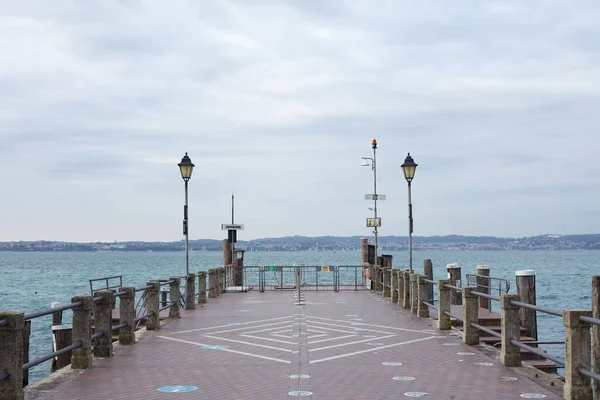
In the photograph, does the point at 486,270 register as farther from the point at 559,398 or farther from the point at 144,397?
the point at 144,397

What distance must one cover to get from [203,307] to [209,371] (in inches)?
508

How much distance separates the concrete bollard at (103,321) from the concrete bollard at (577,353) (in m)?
7.83

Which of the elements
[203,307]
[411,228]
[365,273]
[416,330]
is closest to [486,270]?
[411,228]

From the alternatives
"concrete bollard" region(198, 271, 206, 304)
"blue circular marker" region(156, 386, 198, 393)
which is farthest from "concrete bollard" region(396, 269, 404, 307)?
"blue circular marker" region(156, 386, 198, 393)

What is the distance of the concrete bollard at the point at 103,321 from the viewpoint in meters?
12.6

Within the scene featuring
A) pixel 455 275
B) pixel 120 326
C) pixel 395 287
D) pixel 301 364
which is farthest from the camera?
pixel 395 287

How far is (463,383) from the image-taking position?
999 cm

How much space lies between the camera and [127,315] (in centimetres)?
1441

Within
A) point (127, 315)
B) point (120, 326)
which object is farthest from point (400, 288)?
point (120, 326)

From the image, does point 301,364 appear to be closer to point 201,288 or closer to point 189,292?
point 189,292

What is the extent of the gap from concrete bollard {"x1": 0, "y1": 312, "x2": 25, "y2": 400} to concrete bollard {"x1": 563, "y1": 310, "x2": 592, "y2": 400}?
6737mm

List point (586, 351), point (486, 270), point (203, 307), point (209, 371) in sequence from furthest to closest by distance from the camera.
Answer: point (203, 307) < point (486, 270) < point (209, 371) < point (586, 351)

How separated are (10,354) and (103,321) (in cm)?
418

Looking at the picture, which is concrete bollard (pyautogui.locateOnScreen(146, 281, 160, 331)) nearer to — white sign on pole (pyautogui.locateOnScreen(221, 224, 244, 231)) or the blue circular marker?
the blue circular marker
